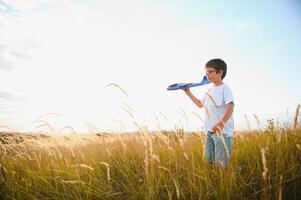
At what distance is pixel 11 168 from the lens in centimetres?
407

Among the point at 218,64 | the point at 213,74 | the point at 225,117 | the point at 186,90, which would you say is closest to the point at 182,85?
the point at 186,90

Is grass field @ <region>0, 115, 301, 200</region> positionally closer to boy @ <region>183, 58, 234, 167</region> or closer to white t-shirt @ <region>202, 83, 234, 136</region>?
boy @ <region>183, 58, 234, 167</region>

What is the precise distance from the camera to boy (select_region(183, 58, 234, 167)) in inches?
110

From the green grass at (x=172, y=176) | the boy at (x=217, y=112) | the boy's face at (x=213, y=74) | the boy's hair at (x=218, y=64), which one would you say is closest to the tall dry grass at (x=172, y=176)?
the green grass at (x=172, y=176)

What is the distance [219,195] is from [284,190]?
562mm

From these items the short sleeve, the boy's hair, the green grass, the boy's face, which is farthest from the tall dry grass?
the boy's hair

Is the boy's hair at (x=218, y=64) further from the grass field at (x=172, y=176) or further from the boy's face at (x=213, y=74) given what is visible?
the grass field at (x=172, y=176)

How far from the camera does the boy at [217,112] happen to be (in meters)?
2.79

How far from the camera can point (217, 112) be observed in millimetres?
3066

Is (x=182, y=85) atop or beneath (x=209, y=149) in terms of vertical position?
A: atop

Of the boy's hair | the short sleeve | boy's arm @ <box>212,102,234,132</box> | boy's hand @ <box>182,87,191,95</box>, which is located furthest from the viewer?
boy's hand @ <box>182,87,191,95</box>

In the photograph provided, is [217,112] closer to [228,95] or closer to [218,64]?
[228,95]

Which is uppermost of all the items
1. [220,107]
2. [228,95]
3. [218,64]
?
[218,64]

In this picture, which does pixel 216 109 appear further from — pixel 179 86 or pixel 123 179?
pixel 123 179
